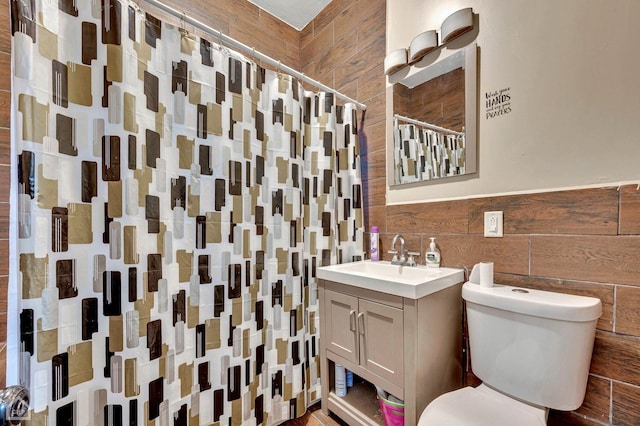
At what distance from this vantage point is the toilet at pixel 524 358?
854mm

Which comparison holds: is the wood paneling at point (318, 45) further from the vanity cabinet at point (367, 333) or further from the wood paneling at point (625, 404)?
the wood paneling at point (625, 404)

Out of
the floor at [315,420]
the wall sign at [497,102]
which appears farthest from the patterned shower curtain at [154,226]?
the wall sign at [497,102]

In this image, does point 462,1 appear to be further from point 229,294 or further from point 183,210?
point 229,294

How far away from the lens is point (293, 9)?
2.06m

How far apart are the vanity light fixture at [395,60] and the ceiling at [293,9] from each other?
0.89 meters

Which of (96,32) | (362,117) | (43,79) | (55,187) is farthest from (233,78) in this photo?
(362,117)

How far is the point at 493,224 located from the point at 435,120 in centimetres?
63

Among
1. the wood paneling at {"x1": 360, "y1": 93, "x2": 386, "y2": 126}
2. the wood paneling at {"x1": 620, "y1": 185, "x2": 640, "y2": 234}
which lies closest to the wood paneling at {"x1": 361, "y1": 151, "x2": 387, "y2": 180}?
the wood paneling at {"x1": 360, "y1": 93, "x2": 386, "y2": 126}

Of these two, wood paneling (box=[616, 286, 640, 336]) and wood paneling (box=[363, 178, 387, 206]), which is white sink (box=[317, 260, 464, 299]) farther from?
wood paneling (box=[616, 286, 640, 336])

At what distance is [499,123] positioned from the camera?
3.92 feet

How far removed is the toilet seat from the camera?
0.86 meters

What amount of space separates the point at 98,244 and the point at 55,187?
0.71 ft

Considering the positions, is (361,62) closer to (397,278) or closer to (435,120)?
(435,120)

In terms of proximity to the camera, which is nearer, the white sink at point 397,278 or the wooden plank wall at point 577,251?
the wooden plank wall at point 577,251
